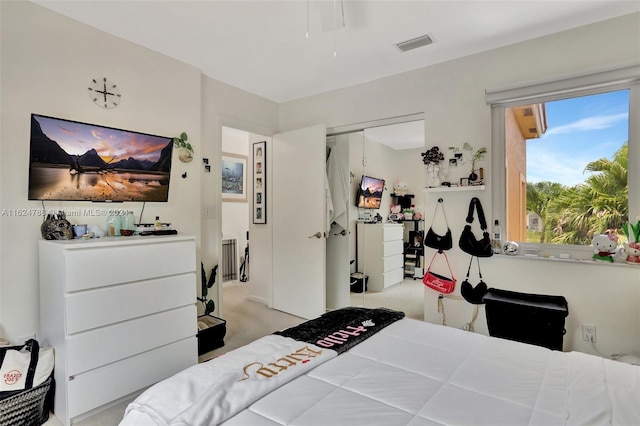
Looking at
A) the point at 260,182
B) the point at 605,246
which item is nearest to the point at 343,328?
the point at 605,246

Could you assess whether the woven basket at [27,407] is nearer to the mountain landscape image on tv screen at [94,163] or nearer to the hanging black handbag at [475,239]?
the mountain landscape image on tv screen at [94,163]

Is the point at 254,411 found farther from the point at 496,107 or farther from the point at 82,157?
the point at 496,107

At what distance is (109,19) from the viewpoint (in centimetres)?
227

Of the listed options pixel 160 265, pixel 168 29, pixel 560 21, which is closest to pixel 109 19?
pixel 168 29

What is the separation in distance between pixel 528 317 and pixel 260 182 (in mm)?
3308

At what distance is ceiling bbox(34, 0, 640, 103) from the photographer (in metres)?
2.12

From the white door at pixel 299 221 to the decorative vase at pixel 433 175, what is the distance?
1.09 metres

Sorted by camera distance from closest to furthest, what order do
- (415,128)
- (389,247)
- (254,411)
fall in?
(254,411) → (415,128) → (389,247)

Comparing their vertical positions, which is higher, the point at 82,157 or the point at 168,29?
the point at 168,29

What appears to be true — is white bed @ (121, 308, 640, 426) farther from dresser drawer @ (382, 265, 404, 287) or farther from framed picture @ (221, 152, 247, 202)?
framed picture @ (221, 152, 247, 202)

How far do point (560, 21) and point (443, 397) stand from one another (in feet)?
8.58

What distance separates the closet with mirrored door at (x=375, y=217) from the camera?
3.37 metres

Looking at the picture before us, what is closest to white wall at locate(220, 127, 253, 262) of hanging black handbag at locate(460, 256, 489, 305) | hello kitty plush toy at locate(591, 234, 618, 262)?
hanging black handbag at locate(460, 256, 489, 305)

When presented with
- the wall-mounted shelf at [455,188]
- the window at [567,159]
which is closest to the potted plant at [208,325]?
the wall-mounted shelf at [455,188]
